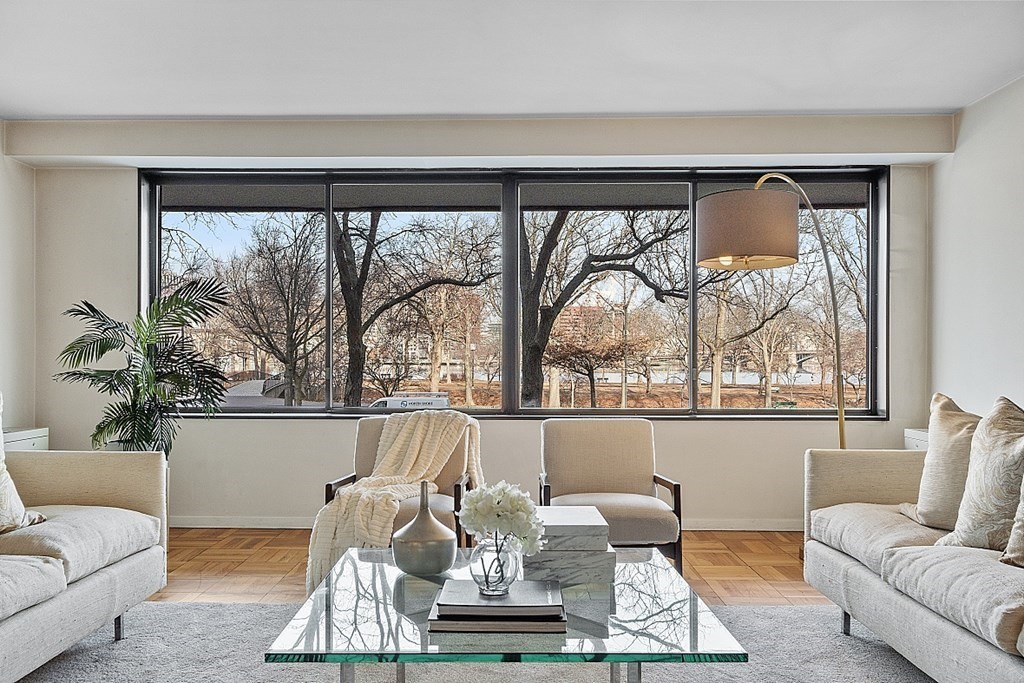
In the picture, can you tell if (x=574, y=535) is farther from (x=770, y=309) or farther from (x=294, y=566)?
(x=770, y=309)

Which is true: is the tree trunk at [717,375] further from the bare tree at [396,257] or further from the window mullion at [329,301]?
the window mullion at [329,301]

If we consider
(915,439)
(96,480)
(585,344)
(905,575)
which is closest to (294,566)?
(96,480)

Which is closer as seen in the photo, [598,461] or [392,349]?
[598,461]

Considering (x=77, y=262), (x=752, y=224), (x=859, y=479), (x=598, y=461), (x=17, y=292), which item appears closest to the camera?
(x=752, y=224)

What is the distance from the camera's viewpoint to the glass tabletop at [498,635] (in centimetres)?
222

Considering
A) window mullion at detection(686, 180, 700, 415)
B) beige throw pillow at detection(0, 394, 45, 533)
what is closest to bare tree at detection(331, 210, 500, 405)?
window mullion at detection(686, 180, 700, 415)

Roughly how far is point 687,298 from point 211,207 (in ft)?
11.2

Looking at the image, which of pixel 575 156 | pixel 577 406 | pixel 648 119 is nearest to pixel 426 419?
pixel 577 406

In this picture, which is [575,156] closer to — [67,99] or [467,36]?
[467,36]

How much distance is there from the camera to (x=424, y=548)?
2865mm

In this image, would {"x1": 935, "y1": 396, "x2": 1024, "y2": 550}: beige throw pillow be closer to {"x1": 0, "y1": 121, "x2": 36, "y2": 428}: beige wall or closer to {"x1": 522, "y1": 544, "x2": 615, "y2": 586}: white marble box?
{"x1": 522, "y1": 544, "x2": 615, "y2": 586}: white marble box

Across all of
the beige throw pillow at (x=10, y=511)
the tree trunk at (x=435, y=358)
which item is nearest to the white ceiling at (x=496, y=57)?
the tree trunk at (x=435, y=358)

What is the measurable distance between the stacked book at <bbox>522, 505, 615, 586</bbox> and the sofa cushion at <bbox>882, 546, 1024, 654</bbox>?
3.34 ft

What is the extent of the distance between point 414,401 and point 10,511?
9.89 ft
